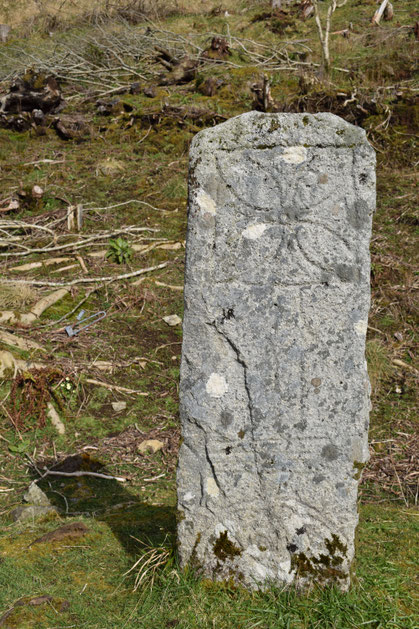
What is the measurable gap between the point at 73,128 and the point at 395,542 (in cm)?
1179

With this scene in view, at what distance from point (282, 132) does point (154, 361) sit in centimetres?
451

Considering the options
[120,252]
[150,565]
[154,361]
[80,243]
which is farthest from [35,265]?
[150,565]

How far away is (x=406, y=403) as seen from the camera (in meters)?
6.23

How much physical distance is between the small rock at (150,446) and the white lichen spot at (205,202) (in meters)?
3.34

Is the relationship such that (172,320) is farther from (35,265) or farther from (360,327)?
(360,327)

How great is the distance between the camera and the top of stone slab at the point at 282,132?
2.92 meters

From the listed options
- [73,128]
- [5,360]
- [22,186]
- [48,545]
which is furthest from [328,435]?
[73,128]

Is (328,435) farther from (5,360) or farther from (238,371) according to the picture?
(5,360)

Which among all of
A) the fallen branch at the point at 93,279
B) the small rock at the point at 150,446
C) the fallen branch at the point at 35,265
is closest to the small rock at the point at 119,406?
the small rock at the point at 150,446

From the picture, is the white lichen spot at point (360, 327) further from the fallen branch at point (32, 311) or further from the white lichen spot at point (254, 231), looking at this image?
the fallen branch at point (32, 311)

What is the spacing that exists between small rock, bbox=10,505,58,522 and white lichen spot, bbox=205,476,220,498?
1.84 metres

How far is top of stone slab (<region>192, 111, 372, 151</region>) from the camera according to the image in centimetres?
292

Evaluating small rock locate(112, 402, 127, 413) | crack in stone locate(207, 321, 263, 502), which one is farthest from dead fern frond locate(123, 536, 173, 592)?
small rock locate(112, 402, 127, 413)

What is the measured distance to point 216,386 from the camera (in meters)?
3.03
